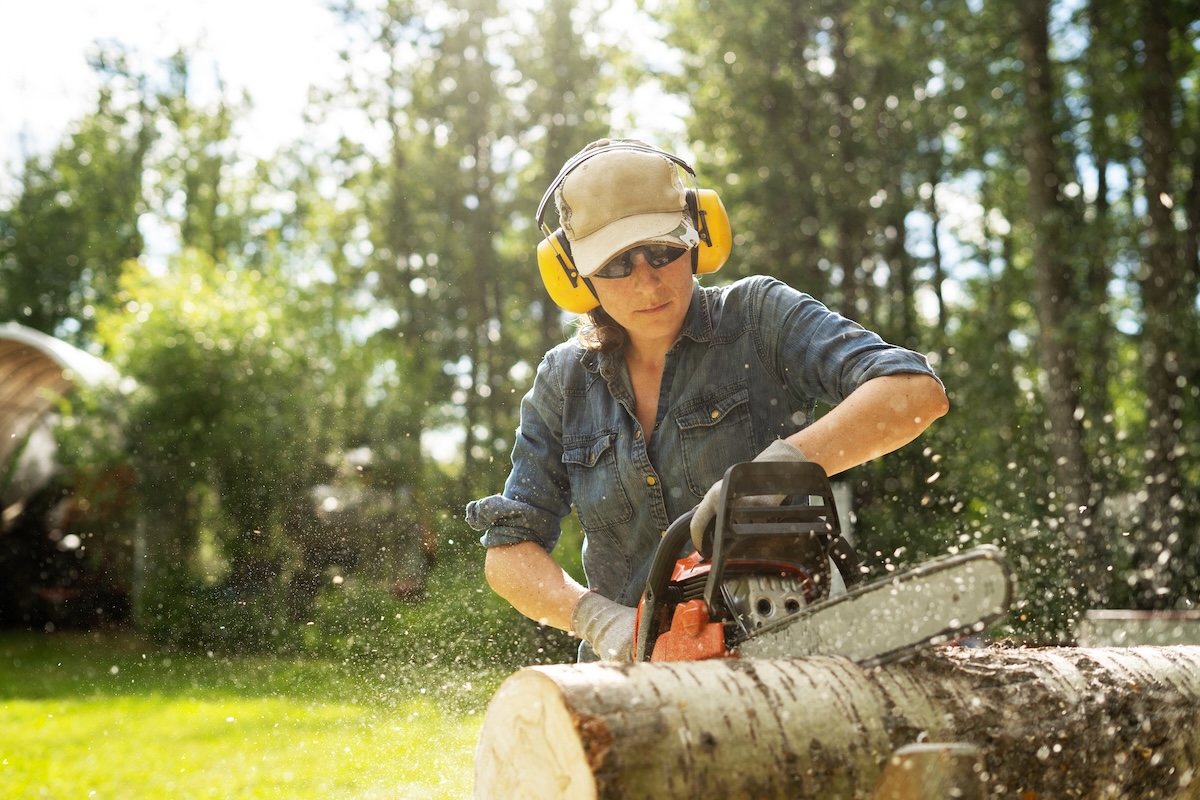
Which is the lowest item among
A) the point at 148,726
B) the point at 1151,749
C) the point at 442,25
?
the point at 148,726

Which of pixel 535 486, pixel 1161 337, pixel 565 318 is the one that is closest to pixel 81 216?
pixel 565 318

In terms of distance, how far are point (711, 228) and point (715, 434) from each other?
19.1 inches

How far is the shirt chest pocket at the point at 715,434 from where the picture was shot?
2.16m

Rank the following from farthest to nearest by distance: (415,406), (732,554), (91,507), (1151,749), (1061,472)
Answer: (415,406), (91,507), (1061,472), (1151,749), (732,554)

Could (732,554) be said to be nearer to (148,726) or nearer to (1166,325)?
(148,726)

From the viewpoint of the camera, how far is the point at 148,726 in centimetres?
608

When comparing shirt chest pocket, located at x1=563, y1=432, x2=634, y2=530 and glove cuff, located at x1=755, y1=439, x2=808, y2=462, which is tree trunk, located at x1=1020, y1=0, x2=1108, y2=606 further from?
glove cuff, located at x1=755, y1=439, x2=808, y2=462

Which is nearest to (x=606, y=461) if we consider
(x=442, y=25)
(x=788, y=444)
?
(x=788, y=444)

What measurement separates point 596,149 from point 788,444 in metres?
0.84

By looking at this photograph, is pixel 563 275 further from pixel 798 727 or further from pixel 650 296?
pixel 798 727

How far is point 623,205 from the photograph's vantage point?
6.78 feet

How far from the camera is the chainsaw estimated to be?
145 cm

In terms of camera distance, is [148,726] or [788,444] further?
[148,726]

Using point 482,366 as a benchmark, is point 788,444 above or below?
below
